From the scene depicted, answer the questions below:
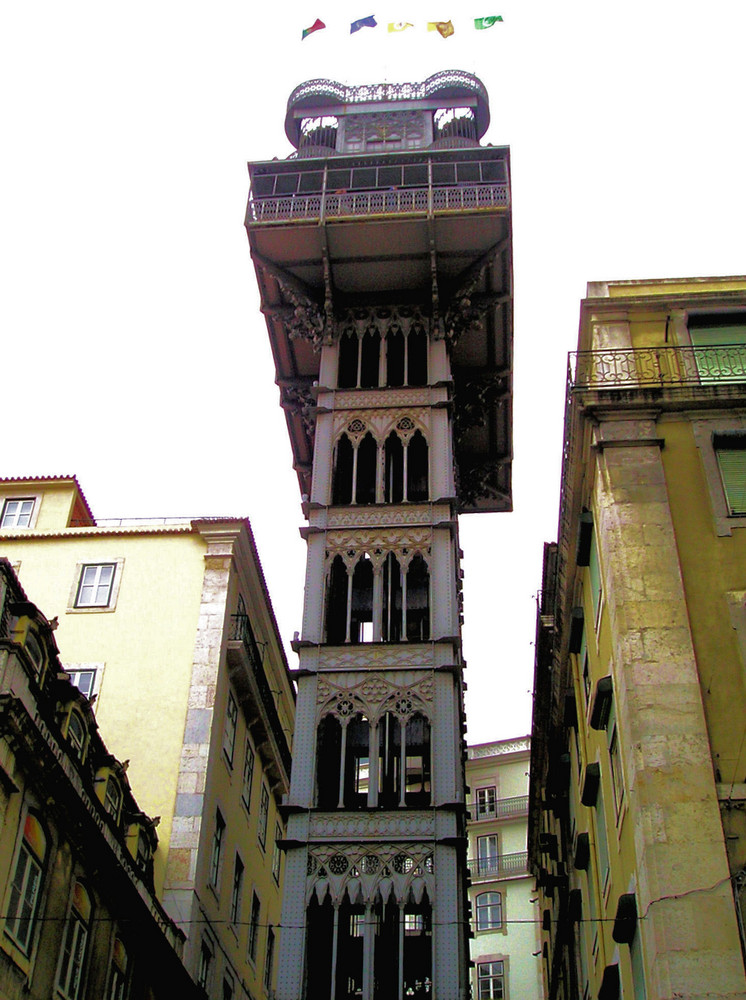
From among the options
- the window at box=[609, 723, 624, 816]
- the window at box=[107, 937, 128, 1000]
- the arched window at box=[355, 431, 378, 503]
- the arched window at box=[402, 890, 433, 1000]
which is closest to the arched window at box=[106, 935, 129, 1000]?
the window at box=[107, 937, 128, 1000]

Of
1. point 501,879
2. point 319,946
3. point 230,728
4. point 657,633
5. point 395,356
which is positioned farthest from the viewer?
point 501,879

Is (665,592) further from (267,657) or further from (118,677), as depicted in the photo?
(267,657)

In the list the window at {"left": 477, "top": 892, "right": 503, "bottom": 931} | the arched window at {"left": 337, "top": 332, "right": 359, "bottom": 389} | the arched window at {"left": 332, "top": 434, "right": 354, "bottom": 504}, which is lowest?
the window at {"left": 477, "top": 892, "right": 503, "bottom": 931}

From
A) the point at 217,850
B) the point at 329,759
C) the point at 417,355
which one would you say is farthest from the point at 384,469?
the point at 217,850

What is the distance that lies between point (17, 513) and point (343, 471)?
33.0 feet

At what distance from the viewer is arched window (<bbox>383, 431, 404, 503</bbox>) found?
1302 inches

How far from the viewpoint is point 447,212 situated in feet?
117

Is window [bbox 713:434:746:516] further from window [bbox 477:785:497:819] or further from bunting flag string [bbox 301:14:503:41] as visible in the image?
window [bbox 477:785:497:819]

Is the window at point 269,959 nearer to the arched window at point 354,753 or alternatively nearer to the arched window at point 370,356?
the arched window at point 354,753

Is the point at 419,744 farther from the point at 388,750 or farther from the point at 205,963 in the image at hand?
the point at 205,963

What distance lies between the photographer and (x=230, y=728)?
32.3 m

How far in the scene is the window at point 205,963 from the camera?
2819 cm

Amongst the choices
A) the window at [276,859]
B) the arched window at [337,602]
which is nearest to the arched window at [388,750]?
the arched window at [337,602]

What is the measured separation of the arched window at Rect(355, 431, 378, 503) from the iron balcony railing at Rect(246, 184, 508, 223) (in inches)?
282
